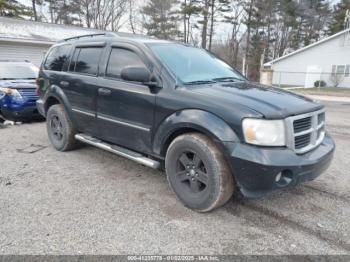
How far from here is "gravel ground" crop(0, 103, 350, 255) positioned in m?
2.57

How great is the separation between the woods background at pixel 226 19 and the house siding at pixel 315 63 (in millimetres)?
4118

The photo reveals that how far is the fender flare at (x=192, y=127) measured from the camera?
9.20 ft

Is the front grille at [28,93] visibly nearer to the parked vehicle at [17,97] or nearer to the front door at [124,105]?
the parked vehicle at [17,97]

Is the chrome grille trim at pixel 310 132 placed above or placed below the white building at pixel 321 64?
below

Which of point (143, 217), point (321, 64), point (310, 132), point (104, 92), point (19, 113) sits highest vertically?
point (321, 64)

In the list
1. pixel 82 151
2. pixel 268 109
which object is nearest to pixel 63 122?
pixel 82 151

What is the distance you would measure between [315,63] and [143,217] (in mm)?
28400

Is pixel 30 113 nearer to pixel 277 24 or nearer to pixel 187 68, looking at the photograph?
pixel 187 68

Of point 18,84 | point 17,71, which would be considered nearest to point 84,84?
point 18,84

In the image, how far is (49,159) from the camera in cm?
478

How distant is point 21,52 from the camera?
15070 mm

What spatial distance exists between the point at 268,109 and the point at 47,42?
1568cm

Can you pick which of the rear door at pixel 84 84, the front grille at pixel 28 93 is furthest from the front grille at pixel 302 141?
the front grille at pixel 28 93

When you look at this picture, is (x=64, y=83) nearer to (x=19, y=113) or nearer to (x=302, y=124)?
(x=19, y=113)
